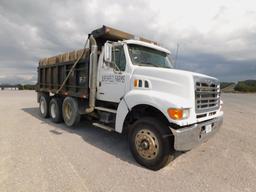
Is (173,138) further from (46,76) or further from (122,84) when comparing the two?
(46,76)

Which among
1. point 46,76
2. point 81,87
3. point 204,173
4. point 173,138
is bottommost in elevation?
point 204,173

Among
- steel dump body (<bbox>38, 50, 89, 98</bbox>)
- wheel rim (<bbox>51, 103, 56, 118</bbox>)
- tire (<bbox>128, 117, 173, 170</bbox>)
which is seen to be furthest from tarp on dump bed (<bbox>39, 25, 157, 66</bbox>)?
tire (<bbox>128, 117, 173, 170</bbox>)

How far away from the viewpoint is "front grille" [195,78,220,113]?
139 inches

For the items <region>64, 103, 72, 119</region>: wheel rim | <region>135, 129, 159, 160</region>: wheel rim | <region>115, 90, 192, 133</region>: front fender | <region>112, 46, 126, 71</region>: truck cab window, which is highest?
<region>112, 46, 126, 71</region>: truck cab window

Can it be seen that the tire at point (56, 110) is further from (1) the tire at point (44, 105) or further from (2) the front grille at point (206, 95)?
(2) the front grille at point (206, 95)

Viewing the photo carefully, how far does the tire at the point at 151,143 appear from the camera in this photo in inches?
132

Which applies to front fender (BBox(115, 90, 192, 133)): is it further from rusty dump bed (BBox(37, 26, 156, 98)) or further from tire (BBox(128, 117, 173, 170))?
rusty dump bed (BBox(37, 26, 156, 98))

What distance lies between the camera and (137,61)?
436 centimetres

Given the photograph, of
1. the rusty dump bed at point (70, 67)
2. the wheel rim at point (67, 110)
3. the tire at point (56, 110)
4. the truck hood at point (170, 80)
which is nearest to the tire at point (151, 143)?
the truck hood at point (170, 80)

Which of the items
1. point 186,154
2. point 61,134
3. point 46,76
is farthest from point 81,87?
point 186,154

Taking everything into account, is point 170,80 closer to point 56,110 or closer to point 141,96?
point 141,96

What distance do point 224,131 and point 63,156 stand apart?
17.4 ft

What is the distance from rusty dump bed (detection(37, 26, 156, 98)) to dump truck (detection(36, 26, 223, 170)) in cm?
3

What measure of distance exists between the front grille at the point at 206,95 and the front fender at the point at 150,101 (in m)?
0.37
